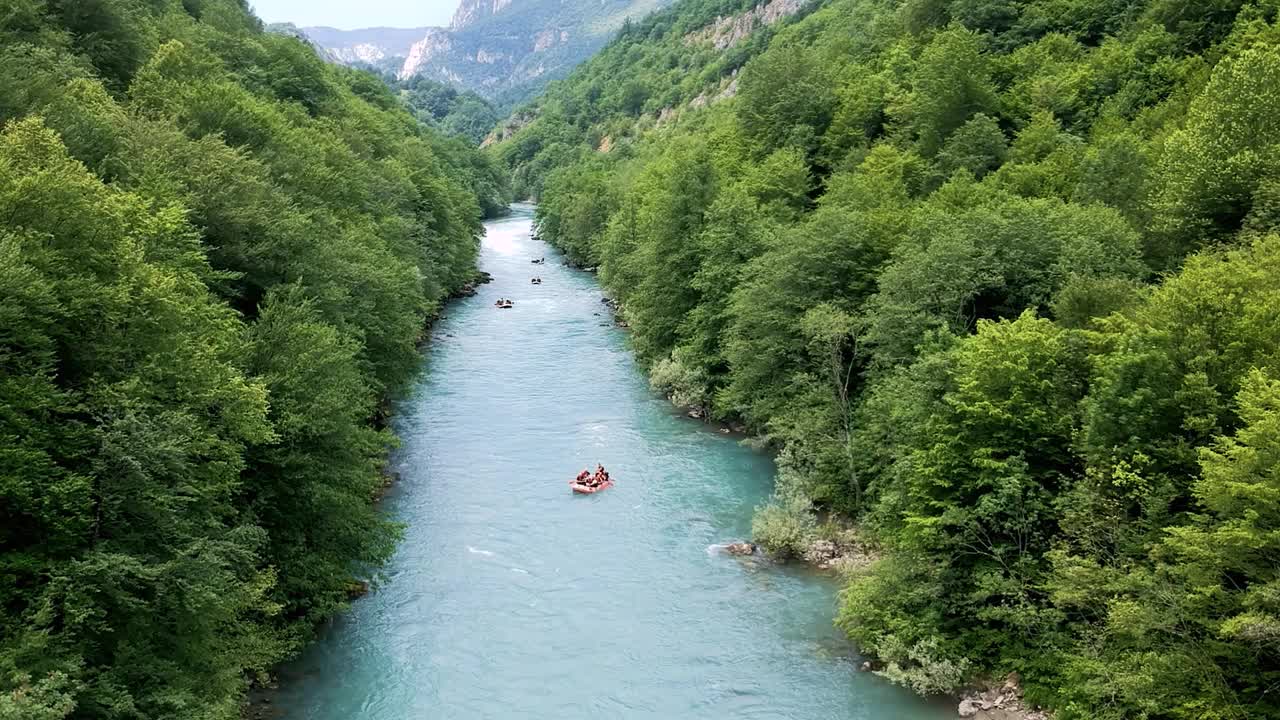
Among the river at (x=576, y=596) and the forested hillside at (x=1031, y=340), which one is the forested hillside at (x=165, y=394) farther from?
the forested hillside at (x=1031, y=340)

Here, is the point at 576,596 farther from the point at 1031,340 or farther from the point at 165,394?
the point at 1031,340

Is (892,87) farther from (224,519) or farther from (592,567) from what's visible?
(224,519)

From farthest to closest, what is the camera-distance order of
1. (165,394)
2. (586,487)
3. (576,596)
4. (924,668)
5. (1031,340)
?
(586,487), (576,596), (1031,340), (924,668), (165,394)

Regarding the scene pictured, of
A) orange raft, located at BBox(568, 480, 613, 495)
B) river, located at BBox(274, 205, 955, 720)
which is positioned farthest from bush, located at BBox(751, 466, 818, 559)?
orange raft, located at BBox(568, 480, 613, 495)

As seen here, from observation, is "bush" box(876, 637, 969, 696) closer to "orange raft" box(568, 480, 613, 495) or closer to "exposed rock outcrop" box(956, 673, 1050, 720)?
"exposed rock outcrop" box(956, 673, 1050, 720)

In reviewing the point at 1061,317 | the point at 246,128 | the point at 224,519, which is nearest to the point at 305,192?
the point at 246,128

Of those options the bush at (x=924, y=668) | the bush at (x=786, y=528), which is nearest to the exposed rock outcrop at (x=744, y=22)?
the bush at (x=786, y=528)

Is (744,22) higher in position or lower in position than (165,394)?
higher

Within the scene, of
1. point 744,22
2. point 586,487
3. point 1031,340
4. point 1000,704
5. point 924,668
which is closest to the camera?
point 1000,704

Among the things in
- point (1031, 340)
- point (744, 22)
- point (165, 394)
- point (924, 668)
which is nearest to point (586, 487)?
point (924, 668)
